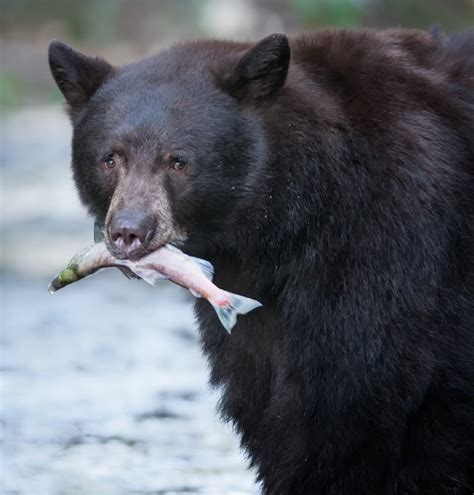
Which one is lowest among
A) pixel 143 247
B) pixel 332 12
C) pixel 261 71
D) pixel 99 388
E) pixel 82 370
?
pixel 332 12

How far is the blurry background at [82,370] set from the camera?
6641 mm

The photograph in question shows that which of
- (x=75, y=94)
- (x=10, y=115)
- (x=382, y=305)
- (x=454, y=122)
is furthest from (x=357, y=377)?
(x=10, y=115)

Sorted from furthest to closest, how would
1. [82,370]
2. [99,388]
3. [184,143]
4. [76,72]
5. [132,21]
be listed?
[132,21]
[82,370]
[99,388]
[76,72]
[184,143]

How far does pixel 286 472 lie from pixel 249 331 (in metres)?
0.56

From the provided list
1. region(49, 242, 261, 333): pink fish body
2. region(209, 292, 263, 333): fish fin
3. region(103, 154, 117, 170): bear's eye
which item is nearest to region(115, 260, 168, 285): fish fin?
region(49, 242, 261, 333): pink fish body

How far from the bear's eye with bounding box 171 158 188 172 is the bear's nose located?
0.84 ft

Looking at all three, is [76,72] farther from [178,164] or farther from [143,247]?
[143,247]

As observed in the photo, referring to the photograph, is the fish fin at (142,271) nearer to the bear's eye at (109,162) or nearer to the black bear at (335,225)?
the black bear at (335,225)

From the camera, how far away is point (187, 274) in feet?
16.7

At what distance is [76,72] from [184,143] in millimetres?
633

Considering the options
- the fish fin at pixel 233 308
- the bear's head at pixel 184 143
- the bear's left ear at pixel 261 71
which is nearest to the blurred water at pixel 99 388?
the fish fin at pixel 233 308

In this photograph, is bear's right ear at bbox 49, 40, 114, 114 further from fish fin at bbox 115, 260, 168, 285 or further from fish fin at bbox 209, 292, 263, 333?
fish fin at bbox 209, 292, 263, 333

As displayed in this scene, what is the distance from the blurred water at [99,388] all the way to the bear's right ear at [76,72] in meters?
1.84

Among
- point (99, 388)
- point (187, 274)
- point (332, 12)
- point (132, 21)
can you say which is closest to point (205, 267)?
point (187, 274)
